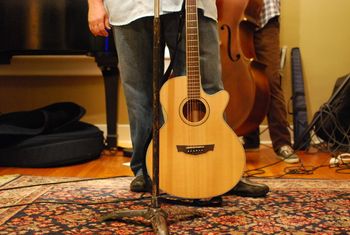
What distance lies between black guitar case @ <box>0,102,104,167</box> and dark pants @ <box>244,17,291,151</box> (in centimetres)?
102

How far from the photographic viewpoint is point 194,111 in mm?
1393

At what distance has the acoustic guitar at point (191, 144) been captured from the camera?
1.37 meters

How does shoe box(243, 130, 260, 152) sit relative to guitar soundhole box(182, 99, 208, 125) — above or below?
below

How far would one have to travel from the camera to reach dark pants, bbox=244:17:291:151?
8.14 feet

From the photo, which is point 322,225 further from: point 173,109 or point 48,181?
point 48,181

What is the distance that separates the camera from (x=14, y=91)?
3047mm

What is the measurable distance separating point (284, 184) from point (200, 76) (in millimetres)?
669

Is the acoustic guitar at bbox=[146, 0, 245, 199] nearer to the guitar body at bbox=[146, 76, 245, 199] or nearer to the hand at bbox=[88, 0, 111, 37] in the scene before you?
the guitar body at bbox=[146, 76, 245, 199]

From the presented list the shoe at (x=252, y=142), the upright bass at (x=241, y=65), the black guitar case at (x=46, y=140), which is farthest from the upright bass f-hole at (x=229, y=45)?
the black guitar case at (x=46, y=140)

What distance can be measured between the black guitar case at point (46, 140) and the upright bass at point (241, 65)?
2.62 ft

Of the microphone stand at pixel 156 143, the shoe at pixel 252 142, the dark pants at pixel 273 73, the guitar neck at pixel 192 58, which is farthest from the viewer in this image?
the shoe at pixel 252 142

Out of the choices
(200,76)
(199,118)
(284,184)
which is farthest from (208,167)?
(284,184)

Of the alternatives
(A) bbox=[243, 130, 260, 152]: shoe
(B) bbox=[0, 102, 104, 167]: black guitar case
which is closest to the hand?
(B) bbox=[0, 102, 104, 167]: black guitar case

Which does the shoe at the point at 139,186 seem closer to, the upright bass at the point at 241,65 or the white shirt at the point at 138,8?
the white shirt at the point at 138,8
